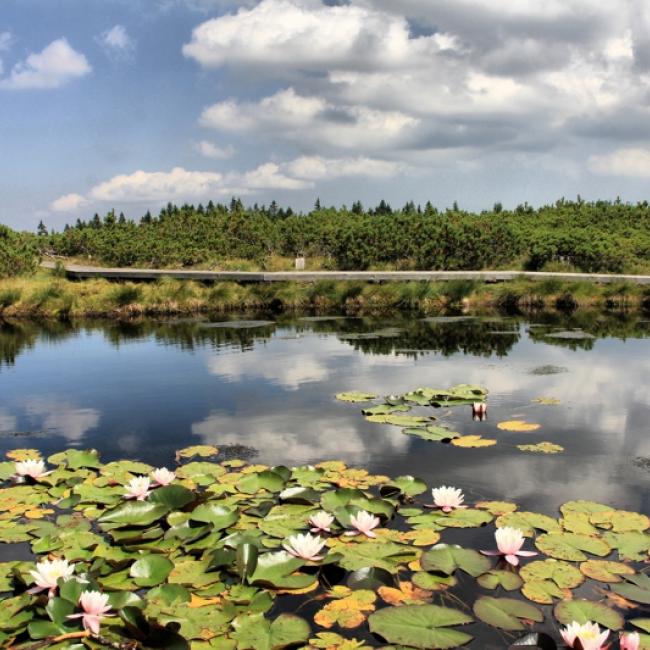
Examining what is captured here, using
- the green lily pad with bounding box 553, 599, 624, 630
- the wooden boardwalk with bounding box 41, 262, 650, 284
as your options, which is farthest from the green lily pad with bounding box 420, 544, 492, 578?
the wooden boardwalk with bounding box 41, 262, 650, 284

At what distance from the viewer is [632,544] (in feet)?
14.7

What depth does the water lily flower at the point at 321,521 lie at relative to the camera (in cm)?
468

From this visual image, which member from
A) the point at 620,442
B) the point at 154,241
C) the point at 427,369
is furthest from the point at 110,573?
the point at 154,241

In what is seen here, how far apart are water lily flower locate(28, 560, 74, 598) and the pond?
0.28 meters

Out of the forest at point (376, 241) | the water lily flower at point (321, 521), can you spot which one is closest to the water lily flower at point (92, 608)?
the water lily flower at point (321, 521)

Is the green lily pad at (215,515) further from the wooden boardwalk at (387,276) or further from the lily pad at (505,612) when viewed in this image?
the wooden boardwalk at (387,276)

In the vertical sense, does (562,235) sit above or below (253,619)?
above

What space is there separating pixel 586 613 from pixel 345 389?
687 centimetres

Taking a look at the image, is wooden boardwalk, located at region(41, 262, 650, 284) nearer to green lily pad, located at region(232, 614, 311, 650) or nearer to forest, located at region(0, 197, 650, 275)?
forest, located at region(0, 197, 650, 275)

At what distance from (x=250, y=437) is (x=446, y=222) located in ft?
101

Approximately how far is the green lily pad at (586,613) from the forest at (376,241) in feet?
97.5

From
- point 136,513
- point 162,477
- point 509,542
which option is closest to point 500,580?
point 509,542

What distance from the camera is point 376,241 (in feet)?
118

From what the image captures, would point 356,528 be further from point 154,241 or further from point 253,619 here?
point 154,241
